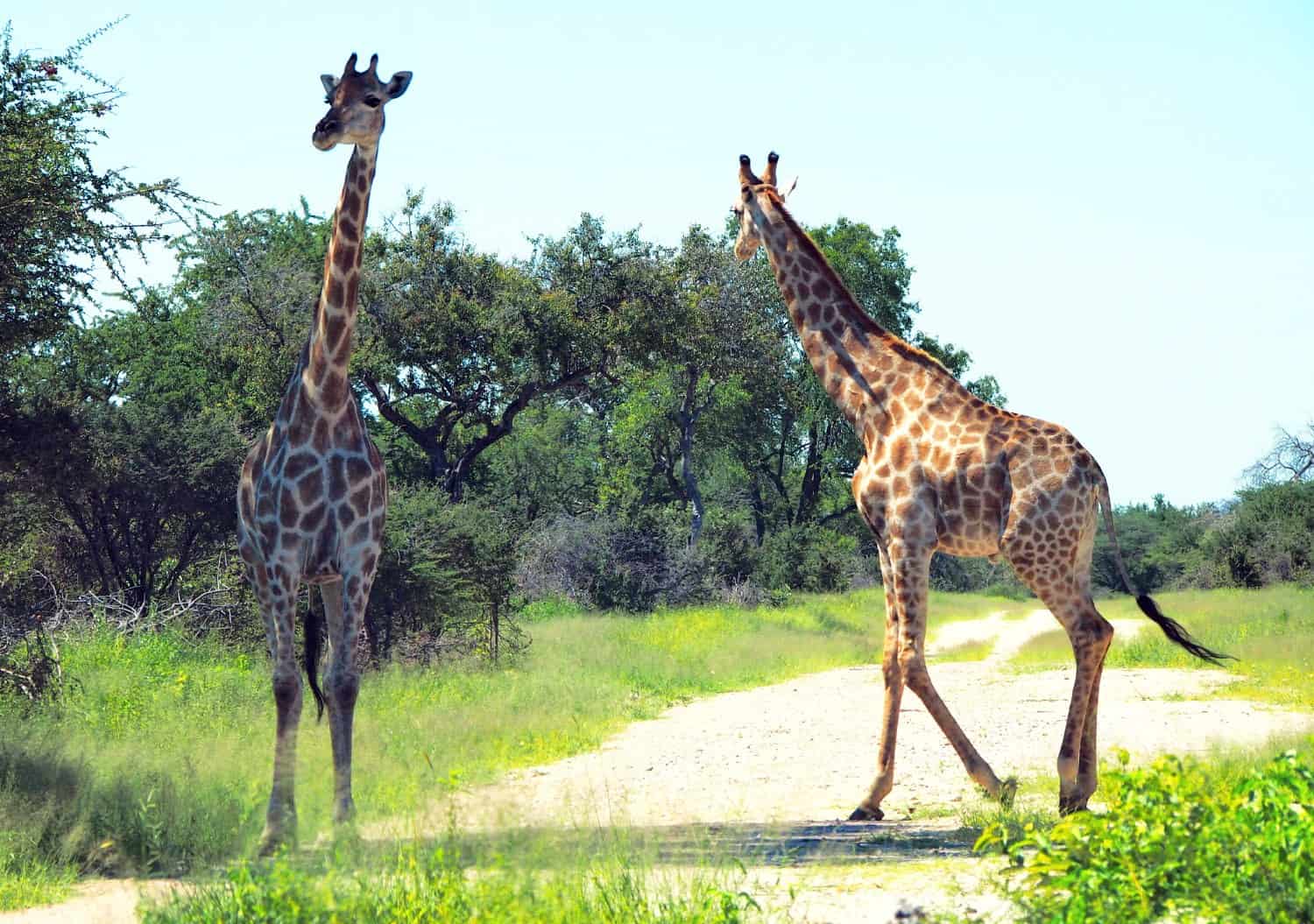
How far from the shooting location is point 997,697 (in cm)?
1513

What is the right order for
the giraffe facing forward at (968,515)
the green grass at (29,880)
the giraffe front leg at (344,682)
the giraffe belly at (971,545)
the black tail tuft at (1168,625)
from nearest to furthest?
the green grass at (29,880) < the giraffe front leg at (344,682) < the giraffe facing forward at (968,515) < the giraffe belly at (971,545) < the black tail tuft at (1168,625)

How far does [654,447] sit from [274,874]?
39103 millimetres

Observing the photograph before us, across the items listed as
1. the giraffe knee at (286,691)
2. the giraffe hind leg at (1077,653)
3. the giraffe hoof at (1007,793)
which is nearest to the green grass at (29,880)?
the giraffe knee at (286,691)

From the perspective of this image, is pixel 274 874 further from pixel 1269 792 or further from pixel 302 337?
pixel 302 337

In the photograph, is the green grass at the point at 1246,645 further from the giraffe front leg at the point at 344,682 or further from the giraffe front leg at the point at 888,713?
the giraffe front leg at the point at 344,682

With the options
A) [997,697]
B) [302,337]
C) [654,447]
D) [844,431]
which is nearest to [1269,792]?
[997,697]

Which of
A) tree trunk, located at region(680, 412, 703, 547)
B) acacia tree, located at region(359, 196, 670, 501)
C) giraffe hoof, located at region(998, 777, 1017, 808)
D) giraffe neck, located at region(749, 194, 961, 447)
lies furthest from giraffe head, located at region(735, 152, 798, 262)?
tree trunk, located at region(680, 412, 703, 547)

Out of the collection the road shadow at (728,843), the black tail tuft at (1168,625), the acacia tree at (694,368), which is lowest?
the road shadow at (728,843)

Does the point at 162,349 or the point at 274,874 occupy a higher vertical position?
the point at 162,349

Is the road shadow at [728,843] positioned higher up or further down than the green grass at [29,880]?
higher up

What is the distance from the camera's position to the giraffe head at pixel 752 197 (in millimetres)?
10297

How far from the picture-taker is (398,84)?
8.44 metres

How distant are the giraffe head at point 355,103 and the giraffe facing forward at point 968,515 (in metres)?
3.67

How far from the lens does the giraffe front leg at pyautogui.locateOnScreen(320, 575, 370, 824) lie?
7.65m
